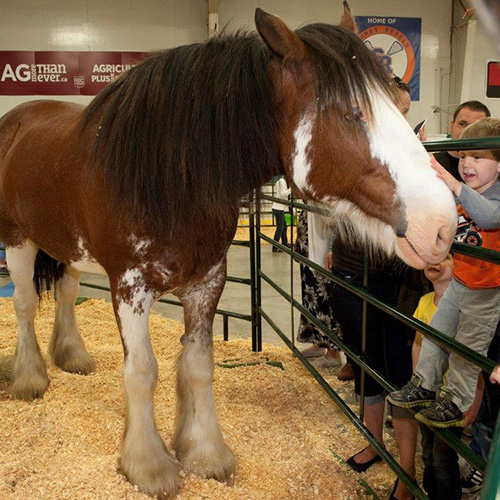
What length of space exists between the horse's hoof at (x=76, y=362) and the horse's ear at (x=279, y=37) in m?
2.49

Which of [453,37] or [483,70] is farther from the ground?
[453,37]

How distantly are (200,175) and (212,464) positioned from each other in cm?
125

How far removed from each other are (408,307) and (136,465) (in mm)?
1372

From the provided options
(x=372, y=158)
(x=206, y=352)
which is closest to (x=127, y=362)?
(x=206, y=352)

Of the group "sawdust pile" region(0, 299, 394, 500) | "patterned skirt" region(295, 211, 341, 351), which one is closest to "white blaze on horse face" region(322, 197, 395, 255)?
"sawdust pile" region(0, 299, 394, 500)

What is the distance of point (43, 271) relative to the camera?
3.19m

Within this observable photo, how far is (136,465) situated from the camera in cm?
210

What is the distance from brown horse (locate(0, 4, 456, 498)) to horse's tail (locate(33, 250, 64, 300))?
0.51 meters

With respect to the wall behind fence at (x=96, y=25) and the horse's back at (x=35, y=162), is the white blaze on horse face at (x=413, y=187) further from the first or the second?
the wall behind fence at (x=96, y=25)

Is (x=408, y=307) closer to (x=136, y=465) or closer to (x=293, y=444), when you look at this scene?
(x=293, y=444)

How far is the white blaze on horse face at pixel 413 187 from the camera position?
52.8 inches

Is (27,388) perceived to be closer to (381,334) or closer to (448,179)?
(381,334)

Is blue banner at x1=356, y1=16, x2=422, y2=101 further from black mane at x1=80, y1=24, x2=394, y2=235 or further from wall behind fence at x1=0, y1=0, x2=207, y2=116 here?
black mane at x1=80, y1=24, x2=394, y2=235

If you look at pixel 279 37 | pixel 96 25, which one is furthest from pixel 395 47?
pixel 279 37
